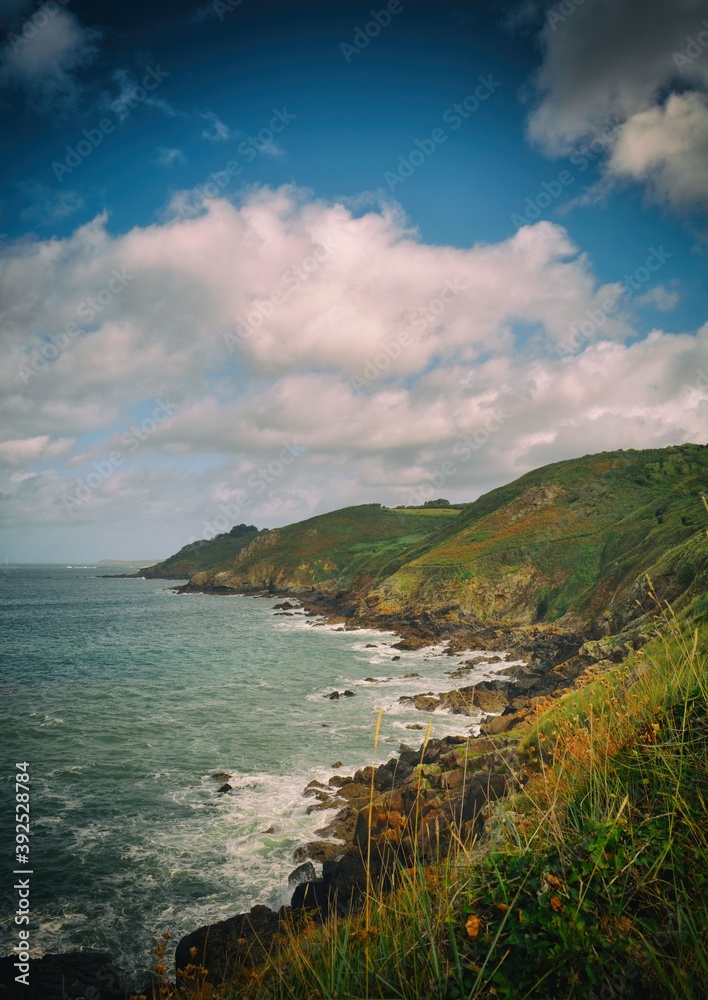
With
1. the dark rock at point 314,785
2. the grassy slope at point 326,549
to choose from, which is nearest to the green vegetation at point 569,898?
the dark rock at point 314,785

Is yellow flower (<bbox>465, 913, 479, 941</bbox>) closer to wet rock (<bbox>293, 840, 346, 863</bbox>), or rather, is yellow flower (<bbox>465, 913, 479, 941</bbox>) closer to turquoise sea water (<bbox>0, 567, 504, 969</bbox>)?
turquoise sea water (<bbox>0, 567, 504, 969</bbox>)

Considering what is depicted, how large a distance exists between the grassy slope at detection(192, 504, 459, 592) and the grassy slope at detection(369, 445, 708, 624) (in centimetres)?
2611

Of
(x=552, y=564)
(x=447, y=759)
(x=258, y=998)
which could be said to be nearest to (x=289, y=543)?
(x=552, y=564)

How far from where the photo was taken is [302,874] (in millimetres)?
12625

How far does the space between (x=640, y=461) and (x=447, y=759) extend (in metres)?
85.2

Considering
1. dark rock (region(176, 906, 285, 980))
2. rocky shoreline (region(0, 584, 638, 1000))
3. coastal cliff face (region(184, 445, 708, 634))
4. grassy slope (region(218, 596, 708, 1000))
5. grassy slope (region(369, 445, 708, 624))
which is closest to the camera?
grassy slope (region(218, 596, 708, 1000))

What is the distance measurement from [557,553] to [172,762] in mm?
54267

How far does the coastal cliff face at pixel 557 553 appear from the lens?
139ft

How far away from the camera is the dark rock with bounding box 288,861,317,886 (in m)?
12.5

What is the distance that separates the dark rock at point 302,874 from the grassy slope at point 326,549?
8550cm

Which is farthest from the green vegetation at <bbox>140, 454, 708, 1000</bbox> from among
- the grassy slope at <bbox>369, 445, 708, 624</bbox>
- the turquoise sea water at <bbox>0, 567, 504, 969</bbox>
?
the grassy slope at <bbox>369, 445, 708, 624</bbox>

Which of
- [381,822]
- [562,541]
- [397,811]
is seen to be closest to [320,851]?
[381,822]

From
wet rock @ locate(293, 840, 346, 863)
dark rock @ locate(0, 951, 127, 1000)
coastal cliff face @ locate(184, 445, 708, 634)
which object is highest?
coastal cliff face @ locate(184, 445, 708, 634)

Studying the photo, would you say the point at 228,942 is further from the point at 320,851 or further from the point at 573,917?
the point at 573,917
